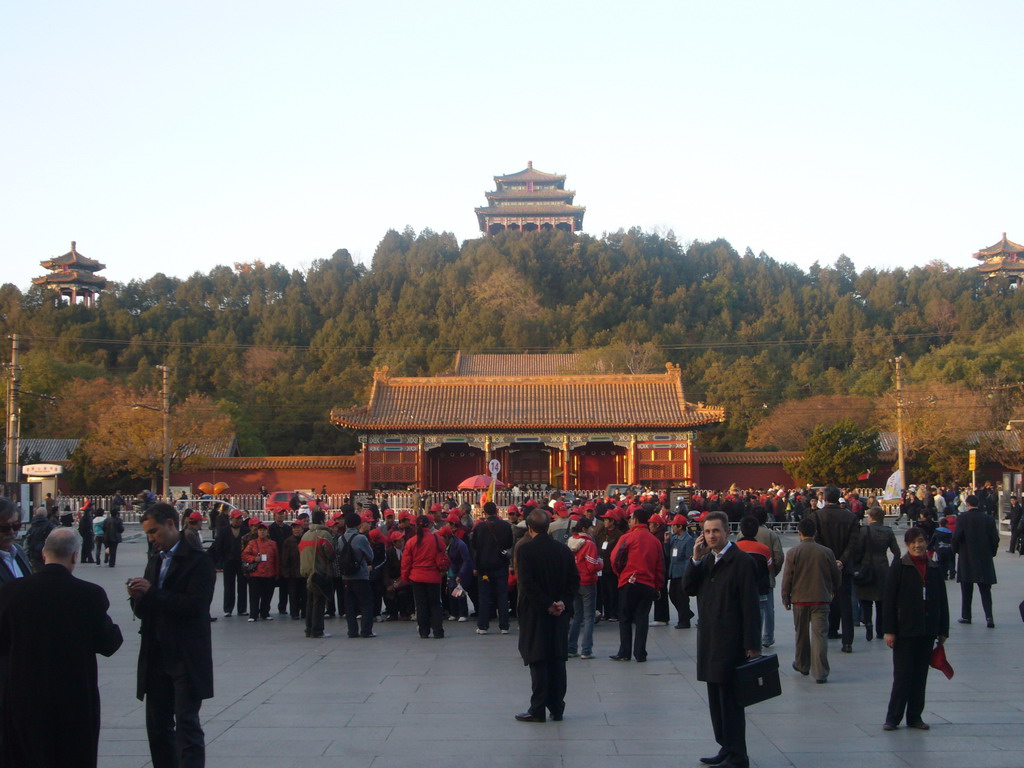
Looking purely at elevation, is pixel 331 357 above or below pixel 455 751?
above

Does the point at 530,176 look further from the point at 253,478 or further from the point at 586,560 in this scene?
the point at 586,560

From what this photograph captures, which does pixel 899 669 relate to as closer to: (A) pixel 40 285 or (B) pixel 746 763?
(B) pixel 746 763

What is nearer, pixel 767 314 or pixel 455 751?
pixel 455 751

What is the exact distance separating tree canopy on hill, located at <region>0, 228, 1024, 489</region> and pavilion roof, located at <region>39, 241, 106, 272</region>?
2.65 m

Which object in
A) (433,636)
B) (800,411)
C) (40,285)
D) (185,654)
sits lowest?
(433,636)

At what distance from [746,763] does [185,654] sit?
131 inches

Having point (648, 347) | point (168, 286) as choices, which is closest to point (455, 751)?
point (648, 347)

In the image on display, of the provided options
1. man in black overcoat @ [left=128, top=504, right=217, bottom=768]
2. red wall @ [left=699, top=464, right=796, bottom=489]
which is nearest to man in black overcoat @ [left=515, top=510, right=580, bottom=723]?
man in black overcoat @ [left=128, top=504, right=217, bottom=768]

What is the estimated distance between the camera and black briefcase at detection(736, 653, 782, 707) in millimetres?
6258

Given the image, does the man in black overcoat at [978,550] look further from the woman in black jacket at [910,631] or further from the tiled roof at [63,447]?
the tiled roof at [63,447]

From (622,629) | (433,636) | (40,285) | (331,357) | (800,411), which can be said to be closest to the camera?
(622,629)

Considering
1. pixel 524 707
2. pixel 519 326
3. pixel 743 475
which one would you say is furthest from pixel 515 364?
pixel 524 707

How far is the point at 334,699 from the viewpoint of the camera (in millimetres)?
8547

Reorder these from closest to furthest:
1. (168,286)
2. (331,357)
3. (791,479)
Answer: (791,479)
(331,357)
(168,286)
